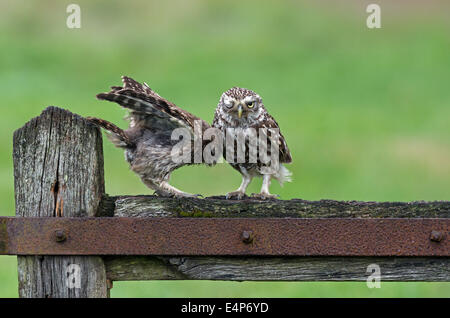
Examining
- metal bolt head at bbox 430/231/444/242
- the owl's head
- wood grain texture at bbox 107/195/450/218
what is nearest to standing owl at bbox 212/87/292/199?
the owl's head

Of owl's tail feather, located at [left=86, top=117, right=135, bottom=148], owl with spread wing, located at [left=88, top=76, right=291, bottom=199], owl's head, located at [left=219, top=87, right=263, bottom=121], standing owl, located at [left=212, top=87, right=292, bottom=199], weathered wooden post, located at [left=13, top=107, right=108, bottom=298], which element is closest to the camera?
weathered wooden post, located at [left=13, top=107, right=108, bottom=298]

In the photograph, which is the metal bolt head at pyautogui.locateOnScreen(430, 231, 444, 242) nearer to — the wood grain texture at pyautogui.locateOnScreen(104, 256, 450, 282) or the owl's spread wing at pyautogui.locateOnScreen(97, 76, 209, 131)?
the wood grain texture at pyautogui.locateOnScreen(104, 256, 450, 282)

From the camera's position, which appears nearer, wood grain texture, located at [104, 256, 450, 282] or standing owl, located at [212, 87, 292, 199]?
wood grain texture, located at [104, 256, 450, 282]

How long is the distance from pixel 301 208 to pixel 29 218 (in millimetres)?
1078

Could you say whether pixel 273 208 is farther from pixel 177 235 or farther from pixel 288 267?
pixel 177 235

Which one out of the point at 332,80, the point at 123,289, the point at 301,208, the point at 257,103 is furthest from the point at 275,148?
the point at 332,80

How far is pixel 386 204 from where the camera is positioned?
3.40m

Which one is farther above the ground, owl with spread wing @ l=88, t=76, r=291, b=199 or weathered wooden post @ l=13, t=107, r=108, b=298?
owl with spread wing @ l=88, t=76, r=291, b=199

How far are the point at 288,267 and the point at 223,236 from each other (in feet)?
0.99

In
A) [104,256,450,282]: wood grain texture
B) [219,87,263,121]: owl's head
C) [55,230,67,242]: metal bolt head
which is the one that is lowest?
[104,256,450,282]: wood grain texture

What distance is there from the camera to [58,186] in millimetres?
3424

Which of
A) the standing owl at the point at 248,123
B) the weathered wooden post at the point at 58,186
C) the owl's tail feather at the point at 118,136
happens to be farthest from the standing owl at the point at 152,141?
the weathered wooden post at the point at 58,186

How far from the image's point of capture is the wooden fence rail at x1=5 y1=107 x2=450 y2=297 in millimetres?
3320

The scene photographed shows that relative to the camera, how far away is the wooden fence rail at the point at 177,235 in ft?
10.9
